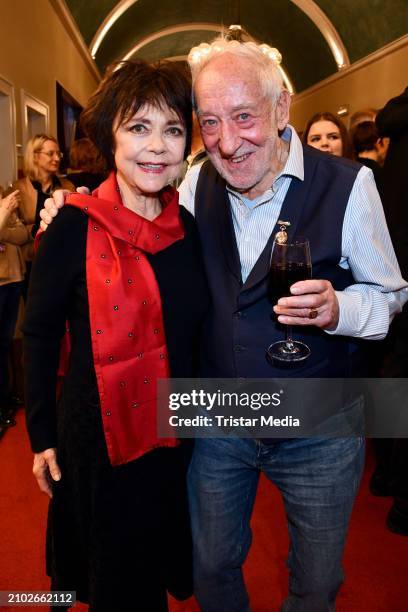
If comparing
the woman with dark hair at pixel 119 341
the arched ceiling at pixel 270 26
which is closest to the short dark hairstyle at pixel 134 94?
the woman with dark hair at pixel 119 341

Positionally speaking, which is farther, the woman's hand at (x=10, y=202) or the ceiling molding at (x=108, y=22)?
the ceiling molding at (x=108, y=22)

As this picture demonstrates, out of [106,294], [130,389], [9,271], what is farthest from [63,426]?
[9,271]

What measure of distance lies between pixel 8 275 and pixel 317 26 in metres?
10.7

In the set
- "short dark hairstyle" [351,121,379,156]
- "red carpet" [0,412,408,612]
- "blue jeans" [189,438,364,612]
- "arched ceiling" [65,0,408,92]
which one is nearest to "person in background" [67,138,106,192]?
"short dark hairstyle" [351,121,379,156]

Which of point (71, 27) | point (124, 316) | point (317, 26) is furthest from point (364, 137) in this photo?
point (317, 26)

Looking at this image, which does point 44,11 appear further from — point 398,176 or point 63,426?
point 63,426

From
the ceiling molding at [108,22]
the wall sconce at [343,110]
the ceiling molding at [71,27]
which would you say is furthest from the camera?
the ceiling molding at [108,22]

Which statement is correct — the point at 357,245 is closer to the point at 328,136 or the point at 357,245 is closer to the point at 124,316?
the point at 124,316

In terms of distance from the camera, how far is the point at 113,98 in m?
1.53

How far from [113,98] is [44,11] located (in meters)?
6.34

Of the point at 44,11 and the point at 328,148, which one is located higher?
the point at 44,11

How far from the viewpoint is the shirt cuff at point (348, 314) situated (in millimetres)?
1428

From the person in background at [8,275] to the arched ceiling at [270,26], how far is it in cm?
666

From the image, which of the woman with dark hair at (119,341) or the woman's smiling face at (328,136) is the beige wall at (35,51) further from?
the woman with dark hair at (119,341)
